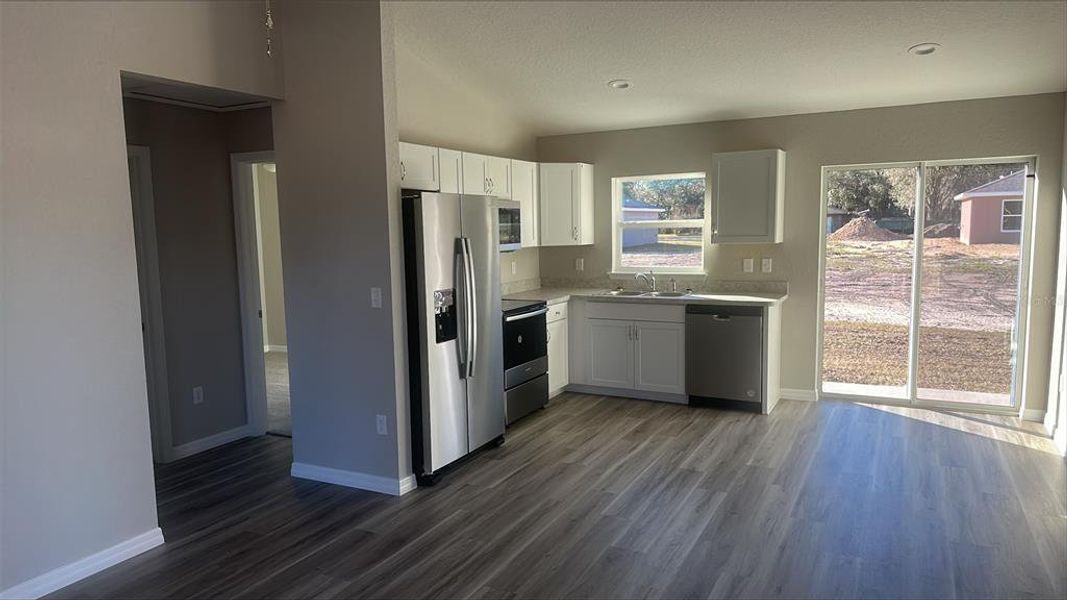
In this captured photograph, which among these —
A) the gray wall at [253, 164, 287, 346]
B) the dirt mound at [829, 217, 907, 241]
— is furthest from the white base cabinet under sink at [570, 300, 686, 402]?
the gray wall at [253, 164, 287, 346]

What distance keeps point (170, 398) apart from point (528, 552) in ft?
9.32

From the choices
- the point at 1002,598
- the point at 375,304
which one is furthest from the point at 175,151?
the point at 1002,598

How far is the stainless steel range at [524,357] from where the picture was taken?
199 inches

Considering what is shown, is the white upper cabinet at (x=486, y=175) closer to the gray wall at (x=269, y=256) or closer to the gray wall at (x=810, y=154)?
the gray wall at (x=810, y=154)

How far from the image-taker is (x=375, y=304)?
12.8 feet

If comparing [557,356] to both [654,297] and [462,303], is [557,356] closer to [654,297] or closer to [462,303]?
[654,297]

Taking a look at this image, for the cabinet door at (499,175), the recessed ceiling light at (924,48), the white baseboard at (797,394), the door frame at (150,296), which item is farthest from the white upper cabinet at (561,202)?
the door frame at (150,296)

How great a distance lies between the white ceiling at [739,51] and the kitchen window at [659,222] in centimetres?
78

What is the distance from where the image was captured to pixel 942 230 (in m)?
5.46

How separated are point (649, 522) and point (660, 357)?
2.41m

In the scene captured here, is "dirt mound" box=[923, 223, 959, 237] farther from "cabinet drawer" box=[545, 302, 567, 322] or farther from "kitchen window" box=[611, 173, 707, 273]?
"cabinet drawer" box=[545, 302, 567, 322]

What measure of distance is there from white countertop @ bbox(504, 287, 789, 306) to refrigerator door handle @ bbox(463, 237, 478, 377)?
142 centimetres

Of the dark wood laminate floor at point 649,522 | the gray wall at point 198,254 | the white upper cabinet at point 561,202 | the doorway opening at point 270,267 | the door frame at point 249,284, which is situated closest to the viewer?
the dark wood laminate floor at point 649,522

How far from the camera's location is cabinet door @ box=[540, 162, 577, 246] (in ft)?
20.6
